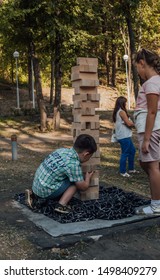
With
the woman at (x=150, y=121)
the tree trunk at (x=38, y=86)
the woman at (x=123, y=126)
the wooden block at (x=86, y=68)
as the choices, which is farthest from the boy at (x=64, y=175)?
the tree trunk at (x=38, y=86)

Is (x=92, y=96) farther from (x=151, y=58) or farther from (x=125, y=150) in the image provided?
(x=125, y=150)

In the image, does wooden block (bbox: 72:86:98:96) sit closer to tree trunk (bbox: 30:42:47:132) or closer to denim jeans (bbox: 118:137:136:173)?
denim jeans (bbox: 118:137:136:173)

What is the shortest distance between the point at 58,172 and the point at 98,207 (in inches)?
27.1

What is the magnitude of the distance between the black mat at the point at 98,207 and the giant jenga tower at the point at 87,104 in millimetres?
259

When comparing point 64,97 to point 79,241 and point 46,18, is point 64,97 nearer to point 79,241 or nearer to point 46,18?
point 46,18

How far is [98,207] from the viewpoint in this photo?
4.94 m

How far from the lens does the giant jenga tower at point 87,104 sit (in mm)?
5355

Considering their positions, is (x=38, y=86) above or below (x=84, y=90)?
above

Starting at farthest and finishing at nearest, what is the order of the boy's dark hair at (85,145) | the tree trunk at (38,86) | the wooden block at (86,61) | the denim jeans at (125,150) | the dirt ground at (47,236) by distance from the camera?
the tree trunk at (38,86) < the denim jeans at (125,150) < the wooden block at (86,61) < the boy's dark hair at (85,145) < the dirt ground at (47,236)

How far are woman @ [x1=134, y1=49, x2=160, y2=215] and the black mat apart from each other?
0.27 meters

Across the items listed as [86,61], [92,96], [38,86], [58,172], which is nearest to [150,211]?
[58,172]

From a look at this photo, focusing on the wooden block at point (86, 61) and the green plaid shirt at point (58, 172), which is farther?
the wooden block at point (86, 61)

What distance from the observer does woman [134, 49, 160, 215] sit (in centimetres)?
447

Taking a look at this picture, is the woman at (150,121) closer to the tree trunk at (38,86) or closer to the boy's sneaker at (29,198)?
the boy's sneaker at (29,198)
